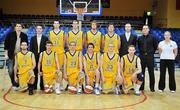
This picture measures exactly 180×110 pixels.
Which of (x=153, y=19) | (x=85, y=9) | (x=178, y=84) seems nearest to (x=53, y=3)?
(x=153, y=19)

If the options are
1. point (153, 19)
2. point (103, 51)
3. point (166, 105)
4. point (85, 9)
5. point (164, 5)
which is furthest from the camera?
point (153, 19)

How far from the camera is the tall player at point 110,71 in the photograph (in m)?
7.93

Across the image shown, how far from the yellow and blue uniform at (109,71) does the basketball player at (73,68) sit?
51 cm

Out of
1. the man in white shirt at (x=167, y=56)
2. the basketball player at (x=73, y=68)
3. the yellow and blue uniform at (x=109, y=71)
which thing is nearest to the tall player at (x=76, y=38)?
the basketball player at (x=73, y=68)

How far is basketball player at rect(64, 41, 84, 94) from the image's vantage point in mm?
7946

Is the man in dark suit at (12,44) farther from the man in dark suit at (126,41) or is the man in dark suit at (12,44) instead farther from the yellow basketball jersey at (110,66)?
the man in dark suit at (126,41)

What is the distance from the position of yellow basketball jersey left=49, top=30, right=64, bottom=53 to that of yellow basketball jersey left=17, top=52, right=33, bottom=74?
23.4 inches

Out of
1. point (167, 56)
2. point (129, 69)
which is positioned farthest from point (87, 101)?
point (167, 56)

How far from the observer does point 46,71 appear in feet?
26.3

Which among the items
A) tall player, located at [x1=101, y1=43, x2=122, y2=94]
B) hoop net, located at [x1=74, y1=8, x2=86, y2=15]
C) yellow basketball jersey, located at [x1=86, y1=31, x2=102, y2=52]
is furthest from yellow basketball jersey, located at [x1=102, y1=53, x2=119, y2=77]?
hoop net, located at [x1=74, y1=8, x2=86, y2=15]

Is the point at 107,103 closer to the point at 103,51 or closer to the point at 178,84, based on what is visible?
the point at 103,51

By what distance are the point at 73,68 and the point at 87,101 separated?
1.19 metres

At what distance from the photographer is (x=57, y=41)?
8203 millimetres

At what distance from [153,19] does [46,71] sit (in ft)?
52.3
